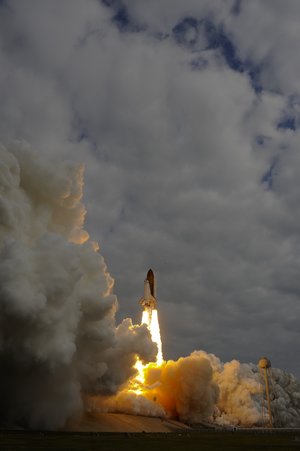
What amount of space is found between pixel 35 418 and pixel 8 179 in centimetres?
2581

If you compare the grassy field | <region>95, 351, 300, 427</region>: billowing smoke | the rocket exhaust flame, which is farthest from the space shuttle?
the grassy field

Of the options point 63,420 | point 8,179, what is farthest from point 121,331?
point 8,179

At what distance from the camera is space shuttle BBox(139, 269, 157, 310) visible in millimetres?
87625

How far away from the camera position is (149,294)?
88000mm

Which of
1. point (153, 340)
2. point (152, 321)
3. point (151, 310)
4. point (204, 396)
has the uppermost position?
point (151, 310)

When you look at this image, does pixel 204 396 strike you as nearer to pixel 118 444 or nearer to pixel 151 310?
pixel 151 310

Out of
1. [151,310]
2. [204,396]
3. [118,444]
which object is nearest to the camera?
[118,444]

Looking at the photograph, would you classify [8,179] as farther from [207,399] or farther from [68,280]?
[207,399]

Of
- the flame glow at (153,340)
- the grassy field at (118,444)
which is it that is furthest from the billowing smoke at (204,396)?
the grassy field at (118,444)

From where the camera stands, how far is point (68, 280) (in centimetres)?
5212

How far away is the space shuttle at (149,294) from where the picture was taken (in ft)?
287

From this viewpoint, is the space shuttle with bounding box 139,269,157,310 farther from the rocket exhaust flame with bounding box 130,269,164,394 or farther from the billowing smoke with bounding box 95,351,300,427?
the billowing smoke with bounding box 95,351,300,427

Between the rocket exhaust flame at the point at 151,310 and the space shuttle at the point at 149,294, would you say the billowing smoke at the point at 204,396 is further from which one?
the space shuttle at the point at 149,294

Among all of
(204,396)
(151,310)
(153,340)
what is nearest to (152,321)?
(151,310)
